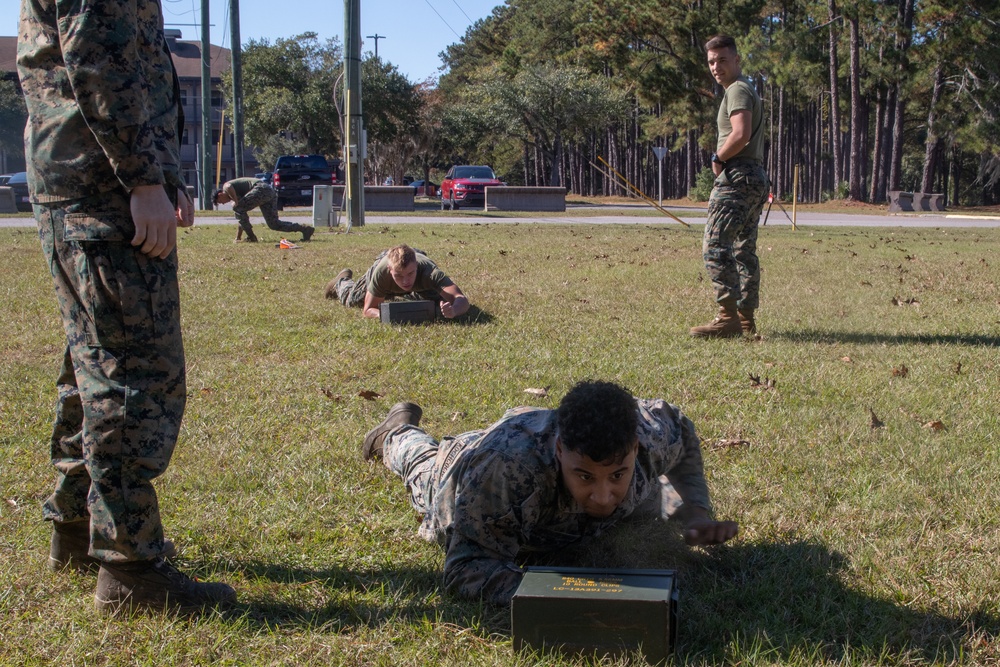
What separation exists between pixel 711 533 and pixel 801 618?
1.26 feet

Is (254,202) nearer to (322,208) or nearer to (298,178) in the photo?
(322,208)

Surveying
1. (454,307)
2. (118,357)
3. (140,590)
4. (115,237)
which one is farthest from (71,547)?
(454,307)

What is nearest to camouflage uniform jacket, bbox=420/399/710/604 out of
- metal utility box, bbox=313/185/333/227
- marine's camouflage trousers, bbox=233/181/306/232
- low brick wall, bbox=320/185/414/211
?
marine's camouflage trousers, bbox=233/181/306/232

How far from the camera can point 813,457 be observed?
455cm

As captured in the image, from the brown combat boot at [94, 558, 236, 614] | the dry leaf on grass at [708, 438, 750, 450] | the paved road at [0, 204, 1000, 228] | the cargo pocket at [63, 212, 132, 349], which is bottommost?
the brown combat boot at [94, 558, 236, 614]

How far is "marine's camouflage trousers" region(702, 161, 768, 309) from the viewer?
7.40 meters

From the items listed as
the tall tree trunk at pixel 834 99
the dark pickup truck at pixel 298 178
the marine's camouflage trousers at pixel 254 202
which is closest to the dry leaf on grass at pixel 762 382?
the marine's camouflage trousers at pixel 254 202

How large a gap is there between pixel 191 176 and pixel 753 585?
3418 inches

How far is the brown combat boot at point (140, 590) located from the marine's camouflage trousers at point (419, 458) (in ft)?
3.26

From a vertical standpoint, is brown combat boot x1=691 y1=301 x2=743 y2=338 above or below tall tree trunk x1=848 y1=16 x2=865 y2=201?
below

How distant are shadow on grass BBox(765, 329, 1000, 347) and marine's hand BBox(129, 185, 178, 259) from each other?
573cm

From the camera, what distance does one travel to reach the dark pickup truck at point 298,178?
119 ft

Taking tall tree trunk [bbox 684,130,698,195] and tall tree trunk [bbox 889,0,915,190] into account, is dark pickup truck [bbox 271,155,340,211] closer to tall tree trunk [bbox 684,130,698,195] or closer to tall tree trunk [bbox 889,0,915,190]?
tall tree trunk [bbox 889,0,915,190]

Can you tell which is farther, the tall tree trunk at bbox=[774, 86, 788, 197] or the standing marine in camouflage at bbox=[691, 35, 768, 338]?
the tall tree trunk at bbox=[774, 86, 788, 197]
